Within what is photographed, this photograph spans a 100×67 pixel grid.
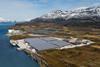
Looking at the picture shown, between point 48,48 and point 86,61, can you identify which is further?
point 48,48

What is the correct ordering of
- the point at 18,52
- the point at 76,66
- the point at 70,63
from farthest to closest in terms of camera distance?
the point at 18,52 → the point at 70,63 → the point at 76,66

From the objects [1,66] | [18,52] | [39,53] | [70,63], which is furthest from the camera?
[18,52]

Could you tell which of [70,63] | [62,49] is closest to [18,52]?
[62,49]

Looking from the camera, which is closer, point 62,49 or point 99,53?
point 99,53

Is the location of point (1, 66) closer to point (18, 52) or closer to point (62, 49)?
point (18, 52)

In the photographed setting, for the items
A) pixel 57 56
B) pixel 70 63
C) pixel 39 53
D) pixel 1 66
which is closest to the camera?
pixel 70 63

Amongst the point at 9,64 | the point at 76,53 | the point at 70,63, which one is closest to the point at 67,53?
the point at 76,53

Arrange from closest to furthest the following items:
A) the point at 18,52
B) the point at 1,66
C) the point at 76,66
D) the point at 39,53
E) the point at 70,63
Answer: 1. the point at 76,66
2. the point at 70,63
3. the point at 1,66
4. the point at 39,53
5. the point at 18,52

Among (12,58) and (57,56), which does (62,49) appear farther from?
(12,58)
